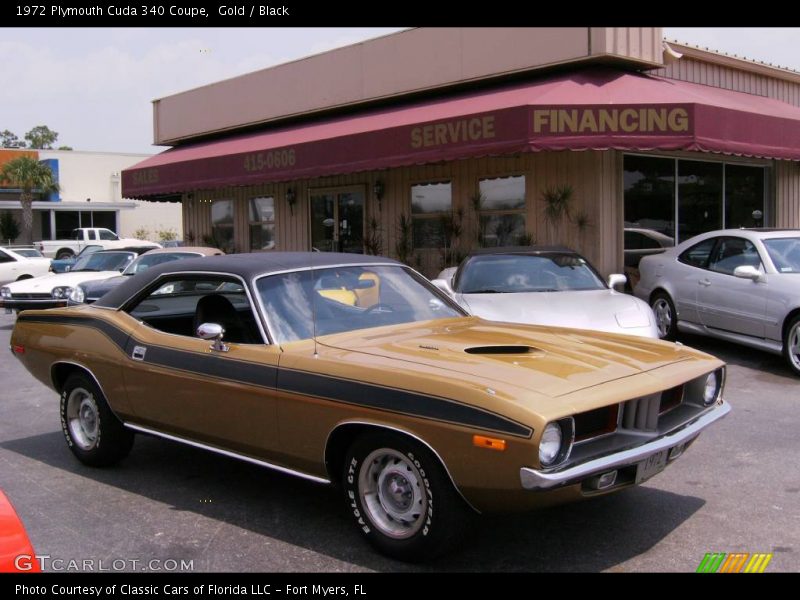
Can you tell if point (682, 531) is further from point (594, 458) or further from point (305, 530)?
point (305, 530)

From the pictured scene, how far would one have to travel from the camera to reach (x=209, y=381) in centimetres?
484

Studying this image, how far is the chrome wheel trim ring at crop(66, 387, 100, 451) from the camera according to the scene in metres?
5.83

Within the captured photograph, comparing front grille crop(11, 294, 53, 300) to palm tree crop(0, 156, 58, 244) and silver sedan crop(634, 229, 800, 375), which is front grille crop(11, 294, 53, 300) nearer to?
silver sedan crop(634, 229, 800, 375)

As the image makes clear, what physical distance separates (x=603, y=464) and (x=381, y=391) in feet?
3.51

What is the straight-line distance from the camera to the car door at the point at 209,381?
458 cm

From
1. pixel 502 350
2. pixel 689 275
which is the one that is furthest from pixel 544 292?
pixel 502 350

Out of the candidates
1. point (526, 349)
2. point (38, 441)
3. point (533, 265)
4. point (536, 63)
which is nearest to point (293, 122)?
point (536, 63)

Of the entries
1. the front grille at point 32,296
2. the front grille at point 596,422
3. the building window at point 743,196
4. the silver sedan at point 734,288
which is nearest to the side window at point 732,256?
the silver sedan at point 734,288

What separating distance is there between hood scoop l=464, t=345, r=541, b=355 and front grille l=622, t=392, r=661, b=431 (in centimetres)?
63

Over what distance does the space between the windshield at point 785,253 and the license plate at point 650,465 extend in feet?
19.7

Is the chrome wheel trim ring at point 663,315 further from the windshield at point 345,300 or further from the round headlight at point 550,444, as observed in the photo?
the round headlight at point 550,444

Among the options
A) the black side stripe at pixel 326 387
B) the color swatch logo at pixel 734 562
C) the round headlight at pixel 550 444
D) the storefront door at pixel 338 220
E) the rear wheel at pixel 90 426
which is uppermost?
the storefront door at pixel 338 220

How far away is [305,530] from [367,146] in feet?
33.3

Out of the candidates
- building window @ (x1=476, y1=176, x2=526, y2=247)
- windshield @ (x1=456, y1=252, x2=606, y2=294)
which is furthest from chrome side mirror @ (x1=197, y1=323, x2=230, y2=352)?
building window @ (x1=476, y1=176, x2=526, y2=247)
